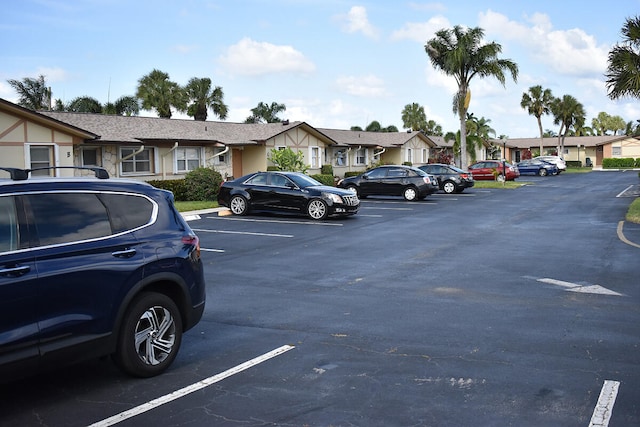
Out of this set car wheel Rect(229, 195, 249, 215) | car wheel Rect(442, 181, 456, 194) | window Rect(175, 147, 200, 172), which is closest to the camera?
car wheel Rect(229, 195, 249, 215)

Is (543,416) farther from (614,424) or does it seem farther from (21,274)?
(21,274)

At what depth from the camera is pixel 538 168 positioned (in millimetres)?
57219

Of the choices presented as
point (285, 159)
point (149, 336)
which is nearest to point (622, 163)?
point (285, 159)

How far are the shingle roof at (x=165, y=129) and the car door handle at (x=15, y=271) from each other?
22.0m

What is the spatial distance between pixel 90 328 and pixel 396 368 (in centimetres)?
275

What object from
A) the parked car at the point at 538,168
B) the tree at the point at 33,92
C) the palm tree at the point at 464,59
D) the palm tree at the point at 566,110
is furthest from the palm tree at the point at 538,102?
the tree at the point at 33,92

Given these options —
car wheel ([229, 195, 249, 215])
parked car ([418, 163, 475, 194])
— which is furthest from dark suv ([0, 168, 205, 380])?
parked car ([418, 163, 475, 194])

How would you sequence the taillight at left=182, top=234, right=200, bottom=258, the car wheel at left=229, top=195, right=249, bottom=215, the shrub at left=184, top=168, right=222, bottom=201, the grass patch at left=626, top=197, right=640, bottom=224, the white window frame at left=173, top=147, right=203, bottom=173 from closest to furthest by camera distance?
the taillight at left=182, top=234, right=200, bottom=258 < the grass patch at left=626, top=197, right=640, bottom=224 < the car wheel at left=229, top=195, right=249, bottom=215 < the shrub at left=184, top=168, right=222, bottom=201 < the white window frame at left=173, top=147, right=203, bottom=173

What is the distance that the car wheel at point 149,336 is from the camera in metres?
5.63

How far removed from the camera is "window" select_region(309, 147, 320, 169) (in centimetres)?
4003

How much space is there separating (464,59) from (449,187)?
11623mm

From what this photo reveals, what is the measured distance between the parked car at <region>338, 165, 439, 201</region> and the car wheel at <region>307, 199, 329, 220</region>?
8.08m

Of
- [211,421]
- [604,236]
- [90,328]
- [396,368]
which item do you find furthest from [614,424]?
[604,236]

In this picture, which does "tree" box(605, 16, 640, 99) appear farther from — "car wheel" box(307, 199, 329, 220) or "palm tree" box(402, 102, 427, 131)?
→ "palm tree" box(402, 102, 427, 131)
